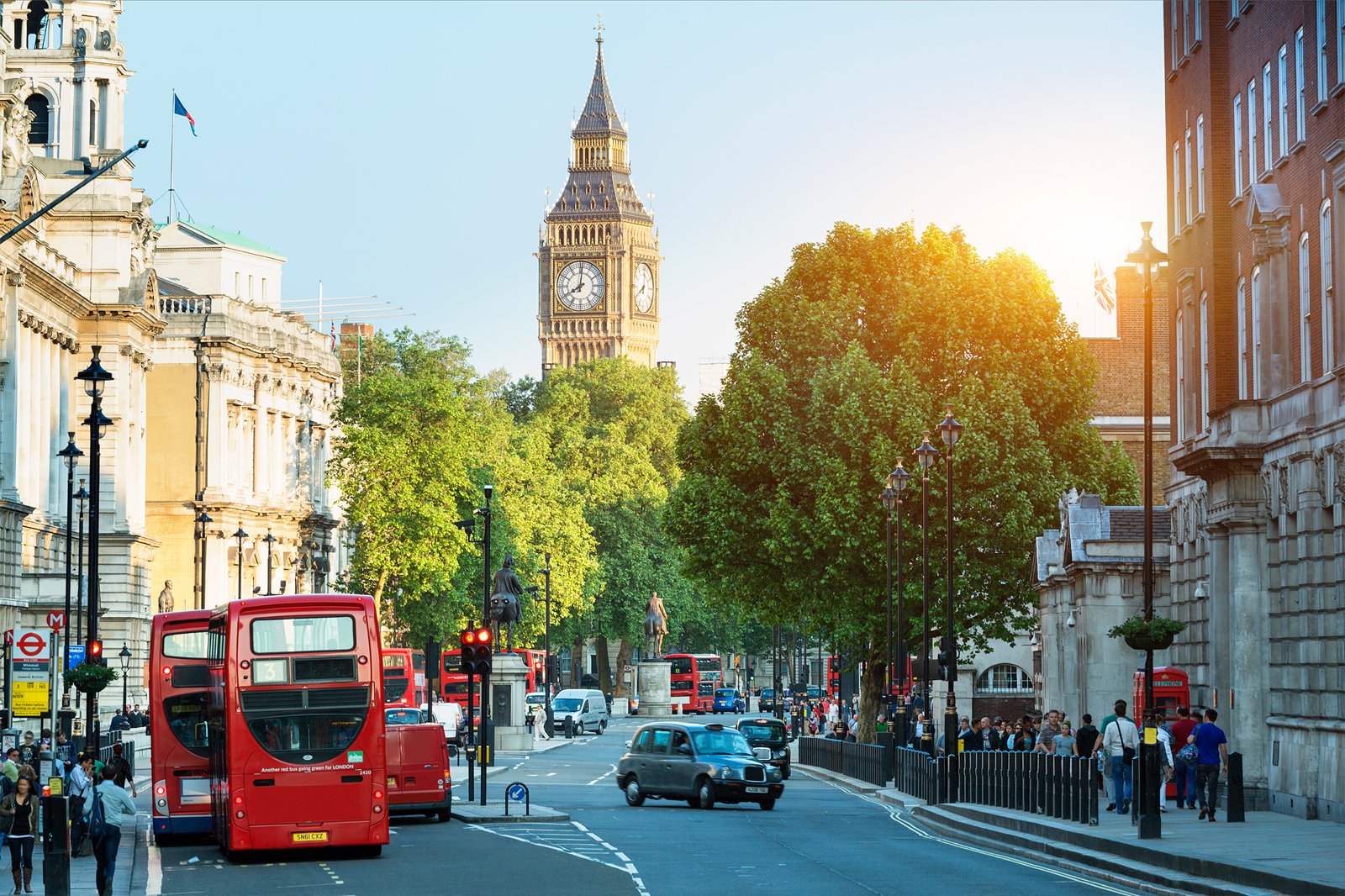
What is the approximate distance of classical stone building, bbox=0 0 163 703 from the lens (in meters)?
69.1

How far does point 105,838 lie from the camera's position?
23656 mm

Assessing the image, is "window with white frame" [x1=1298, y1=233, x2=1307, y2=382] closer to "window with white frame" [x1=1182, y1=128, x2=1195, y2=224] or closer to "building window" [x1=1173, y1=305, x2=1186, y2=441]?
"window with white frame" [x1=1182, y1=128, x2=1195, y2=224]

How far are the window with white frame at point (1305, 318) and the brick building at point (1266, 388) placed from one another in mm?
40

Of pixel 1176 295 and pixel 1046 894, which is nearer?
pixel 1046 894

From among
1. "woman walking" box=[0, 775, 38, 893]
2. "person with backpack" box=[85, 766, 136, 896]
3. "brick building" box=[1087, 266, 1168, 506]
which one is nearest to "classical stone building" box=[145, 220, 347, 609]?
"brick building" box=[1087, 266, 1168, 506]

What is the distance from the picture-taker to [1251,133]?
120 ft

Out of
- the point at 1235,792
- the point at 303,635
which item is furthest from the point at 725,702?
the point at 303,635

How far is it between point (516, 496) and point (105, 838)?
266 feet

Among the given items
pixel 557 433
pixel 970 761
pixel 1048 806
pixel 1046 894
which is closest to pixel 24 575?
pixel 970 761

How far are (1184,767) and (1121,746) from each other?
75.1 inches

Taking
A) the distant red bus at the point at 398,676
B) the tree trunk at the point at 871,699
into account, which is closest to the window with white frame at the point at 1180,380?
the tree trunk at the point at 871,699

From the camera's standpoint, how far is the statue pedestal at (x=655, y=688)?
109m

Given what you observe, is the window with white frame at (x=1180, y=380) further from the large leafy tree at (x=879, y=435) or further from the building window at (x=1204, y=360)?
the large leafy tree at (x=879, y=435)

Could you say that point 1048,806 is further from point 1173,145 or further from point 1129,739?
point 1173,145
